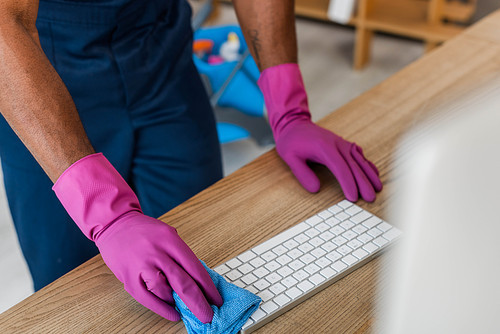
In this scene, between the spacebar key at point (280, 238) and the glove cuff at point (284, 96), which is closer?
the spacebar key at point (280, 238)

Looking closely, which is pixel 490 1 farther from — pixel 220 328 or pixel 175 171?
pixel 220 328

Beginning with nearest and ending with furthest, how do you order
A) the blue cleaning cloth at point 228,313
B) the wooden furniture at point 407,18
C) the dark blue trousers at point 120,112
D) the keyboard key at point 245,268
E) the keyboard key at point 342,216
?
the blue cleaning cloth at point 228,313
the keyboard key at point 245,268
the keyboard key at point 342,216
the dark blue trousers at point 120,112
the wooden furniture at point 407,18

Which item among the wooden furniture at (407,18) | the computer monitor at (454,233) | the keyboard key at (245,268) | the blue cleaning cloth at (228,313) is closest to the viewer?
Answer: the computer monitor at (454,233)

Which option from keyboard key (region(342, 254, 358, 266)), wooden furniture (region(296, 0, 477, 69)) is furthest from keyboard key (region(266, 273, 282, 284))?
wooden furniture (region(296, 0, 477, 69))

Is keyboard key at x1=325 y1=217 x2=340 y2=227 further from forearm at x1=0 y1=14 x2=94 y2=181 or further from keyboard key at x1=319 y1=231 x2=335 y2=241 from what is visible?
forearm at x1=0 y1=14 x2=94 y2=181

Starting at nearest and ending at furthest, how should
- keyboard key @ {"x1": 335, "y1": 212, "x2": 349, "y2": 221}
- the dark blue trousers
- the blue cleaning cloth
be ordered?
1. the blue cleaning cloth
2. keyboard key @ {"x1": 335, "y1": 212, "x2": 349, "y2": 221}
3. the dark blue trousers

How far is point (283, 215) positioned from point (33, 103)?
1.47 ft

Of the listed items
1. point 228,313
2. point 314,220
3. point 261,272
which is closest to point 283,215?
point 314,220

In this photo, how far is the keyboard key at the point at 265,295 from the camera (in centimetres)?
77

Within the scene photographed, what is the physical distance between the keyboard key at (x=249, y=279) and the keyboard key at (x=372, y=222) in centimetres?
22

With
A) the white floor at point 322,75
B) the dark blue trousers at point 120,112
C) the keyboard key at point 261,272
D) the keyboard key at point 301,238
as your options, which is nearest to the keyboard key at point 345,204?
the keyboard key at point 301,238

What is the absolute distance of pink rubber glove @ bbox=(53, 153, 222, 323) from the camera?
0.74 m

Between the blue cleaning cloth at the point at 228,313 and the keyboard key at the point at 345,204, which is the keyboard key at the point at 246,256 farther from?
the keyboard key at the point at 345,204

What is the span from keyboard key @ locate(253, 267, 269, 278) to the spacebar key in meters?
0.04
